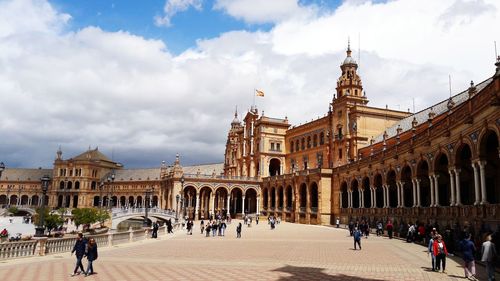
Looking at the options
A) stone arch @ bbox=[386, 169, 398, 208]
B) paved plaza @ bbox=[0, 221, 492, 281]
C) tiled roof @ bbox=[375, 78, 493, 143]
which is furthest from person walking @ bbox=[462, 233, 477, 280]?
tiled roof @ bbox=[375, 78, 493, 143]

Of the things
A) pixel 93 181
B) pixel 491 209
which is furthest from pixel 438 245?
pixel 93 181

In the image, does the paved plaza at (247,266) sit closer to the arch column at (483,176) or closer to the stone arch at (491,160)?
the arch column at (483,176)

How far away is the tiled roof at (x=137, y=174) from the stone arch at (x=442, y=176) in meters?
105

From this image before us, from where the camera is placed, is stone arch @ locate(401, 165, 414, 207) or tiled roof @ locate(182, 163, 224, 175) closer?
stone arch @ locate(401, 165, 414, 207)

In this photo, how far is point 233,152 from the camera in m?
100

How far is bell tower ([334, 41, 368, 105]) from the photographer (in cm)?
6494

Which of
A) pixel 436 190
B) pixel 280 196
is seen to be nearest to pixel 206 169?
pixel 280 196

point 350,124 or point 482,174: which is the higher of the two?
point 350,124

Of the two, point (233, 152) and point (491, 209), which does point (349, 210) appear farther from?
point (233, 152)

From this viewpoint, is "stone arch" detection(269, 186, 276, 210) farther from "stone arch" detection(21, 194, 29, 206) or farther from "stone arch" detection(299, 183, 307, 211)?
"stone arch" detection(21, 194, 29, 206)

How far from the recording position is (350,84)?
216ft

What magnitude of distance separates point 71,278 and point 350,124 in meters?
53.7

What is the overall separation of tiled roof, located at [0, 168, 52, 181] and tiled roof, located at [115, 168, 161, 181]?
72.1ft

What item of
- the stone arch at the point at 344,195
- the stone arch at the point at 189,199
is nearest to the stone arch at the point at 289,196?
the stone arch at the point at 344,195
